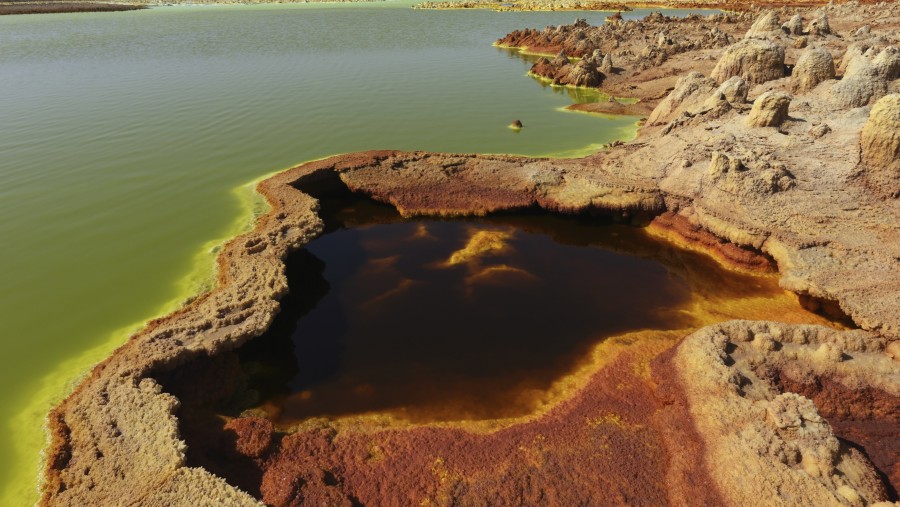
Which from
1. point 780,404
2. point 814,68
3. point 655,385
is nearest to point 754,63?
point 814,68

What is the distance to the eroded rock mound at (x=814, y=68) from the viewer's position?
60.9 feet

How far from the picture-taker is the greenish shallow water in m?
10.8

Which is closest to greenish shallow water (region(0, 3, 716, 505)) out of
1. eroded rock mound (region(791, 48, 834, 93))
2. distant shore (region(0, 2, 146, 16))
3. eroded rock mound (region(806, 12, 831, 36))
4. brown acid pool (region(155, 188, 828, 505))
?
brown acid pool (region(155, 188, 828, 505))

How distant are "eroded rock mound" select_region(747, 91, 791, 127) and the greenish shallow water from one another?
6.49m

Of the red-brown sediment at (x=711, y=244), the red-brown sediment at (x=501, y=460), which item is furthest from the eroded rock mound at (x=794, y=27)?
the red-brown sediment at (x=501, y=460)

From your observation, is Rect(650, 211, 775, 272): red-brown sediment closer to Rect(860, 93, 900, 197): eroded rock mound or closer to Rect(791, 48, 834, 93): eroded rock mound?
Rect(860, 93, 900, 197): eroded rock mound

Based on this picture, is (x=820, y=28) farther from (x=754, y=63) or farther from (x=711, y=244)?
(x=711, y=244)

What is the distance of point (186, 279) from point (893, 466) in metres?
15.0

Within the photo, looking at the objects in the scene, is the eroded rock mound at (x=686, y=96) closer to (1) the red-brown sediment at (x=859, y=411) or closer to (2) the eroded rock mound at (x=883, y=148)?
(2) the eroded rock mound at (x=883, y=148)

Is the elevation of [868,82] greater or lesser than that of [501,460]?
greater

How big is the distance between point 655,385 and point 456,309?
4824 millimetres

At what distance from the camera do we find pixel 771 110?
15492 millimetres

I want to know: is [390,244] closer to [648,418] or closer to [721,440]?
[648,418]

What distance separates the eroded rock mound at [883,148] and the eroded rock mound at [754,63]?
10.6 meters
